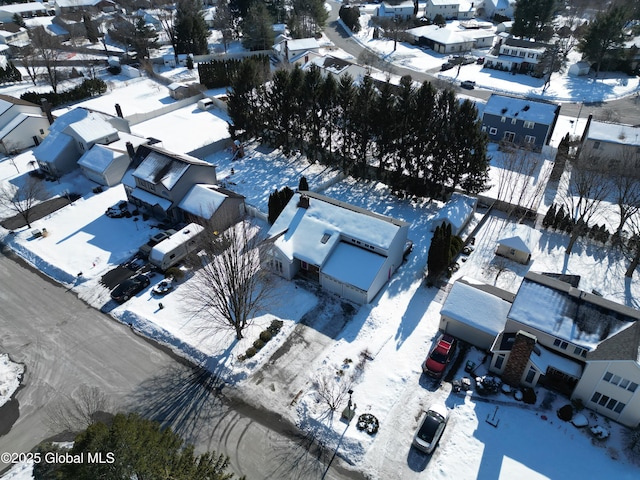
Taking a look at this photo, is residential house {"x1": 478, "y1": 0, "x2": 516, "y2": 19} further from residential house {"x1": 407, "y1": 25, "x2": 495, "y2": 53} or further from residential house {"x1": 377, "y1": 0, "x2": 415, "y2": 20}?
residential house {"x1": 407, "y1": 25, "x2": 495, "y2": 53}

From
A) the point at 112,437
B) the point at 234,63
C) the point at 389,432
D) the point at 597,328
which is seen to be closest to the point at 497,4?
the point at 234,63

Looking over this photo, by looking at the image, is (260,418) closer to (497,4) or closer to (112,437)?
(112,437)

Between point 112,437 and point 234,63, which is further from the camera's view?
point 234,63

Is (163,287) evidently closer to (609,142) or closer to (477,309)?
(477,309)

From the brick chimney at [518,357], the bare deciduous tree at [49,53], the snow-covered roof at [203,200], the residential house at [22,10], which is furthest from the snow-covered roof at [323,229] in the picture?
the residential house at [22,10]

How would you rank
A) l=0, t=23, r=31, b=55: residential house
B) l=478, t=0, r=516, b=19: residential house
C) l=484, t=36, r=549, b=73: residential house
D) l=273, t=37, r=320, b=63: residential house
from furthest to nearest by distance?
l=478, t=0, r=516, b=19: residential house
l=0, t=23, r=31, b=55: residential house
l=273, t=37, r=320, b=63: residential house
l=484, t=36, r=549, b=73: residential house

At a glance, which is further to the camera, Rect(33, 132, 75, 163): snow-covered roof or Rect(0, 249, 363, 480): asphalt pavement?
Rect(33, 132, 75, 163): snow-covered roof

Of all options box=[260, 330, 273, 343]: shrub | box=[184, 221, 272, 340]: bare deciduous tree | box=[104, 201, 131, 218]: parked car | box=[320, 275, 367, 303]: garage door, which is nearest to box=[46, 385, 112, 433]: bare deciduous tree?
box=[184, 221, 272, 340]: bare deciduous tree

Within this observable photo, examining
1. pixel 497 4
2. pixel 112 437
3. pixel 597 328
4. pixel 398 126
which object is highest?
pixel 497 4
